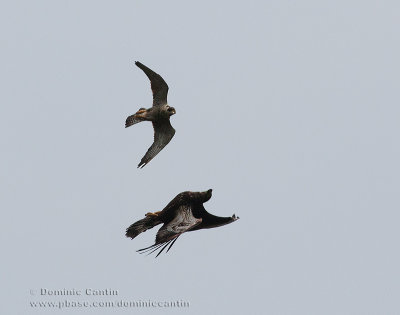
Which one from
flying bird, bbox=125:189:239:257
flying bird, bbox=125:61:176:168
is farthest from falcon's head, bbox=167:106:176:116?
flying bird, bbox=125:189:239:257

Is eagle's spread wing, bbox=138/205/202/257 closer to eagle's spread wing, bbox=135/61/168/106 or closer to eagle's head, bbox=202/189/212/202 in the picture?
eagle's head, bbox=202/189/212/202

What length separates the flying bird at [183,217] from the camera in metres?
25.4

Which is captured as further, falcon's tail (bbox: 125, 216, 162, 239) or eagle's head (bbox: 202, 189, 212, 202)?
eagle's head (bbox: 202, 189, 212, 202)

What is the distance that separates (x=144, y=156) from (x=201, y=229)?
3613 mm

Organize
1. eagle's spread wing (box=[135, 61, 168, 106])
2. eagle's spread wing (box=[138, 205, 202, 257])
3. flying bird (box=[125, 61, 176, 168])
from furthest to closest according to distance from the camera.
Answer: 1. flying bird (box=[125, 61, 176, 168])
2. eagle's spread wing (box=[135, 61, 168, 106])
3. eagle's spread wing (box=[138, 205, 202, 257])

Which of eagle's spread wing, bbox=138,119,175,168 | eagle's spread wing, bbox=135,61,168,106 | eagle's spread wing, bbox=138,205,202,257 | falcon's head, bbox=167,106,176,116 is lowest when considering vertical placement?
eagle's spread wing, bbox=138,205,202,257

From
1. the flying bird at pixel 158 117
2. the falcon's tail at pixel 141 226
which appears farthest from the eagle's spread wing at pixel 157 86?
the falcon's tail at pixel 141 226

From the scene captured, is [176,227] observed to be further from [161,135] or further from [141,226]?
[161,135]

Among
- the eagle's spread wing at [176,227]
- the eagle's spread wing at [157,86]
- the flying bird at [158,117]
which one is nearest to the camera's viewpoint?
the eagle's spread wing at [176,227]

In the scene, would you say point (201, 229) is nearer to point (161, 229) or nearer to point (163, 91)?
point (161, 229)

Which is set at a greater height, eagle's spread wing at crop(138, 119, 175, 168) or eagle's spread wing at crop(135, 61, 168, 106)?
eagle's spread wing at crop(135, 61, 168, 106)

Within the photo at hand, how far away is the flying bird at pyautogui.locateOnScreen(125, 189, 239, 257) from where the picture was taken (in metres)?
25.4

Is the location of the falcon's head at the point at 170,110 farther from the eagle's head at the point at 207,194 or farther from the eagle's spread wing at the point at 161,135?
the eagle's head at the point at 207,194

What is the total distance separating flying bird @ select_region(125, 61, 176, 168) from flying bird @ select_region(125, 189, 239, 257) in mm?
3815
